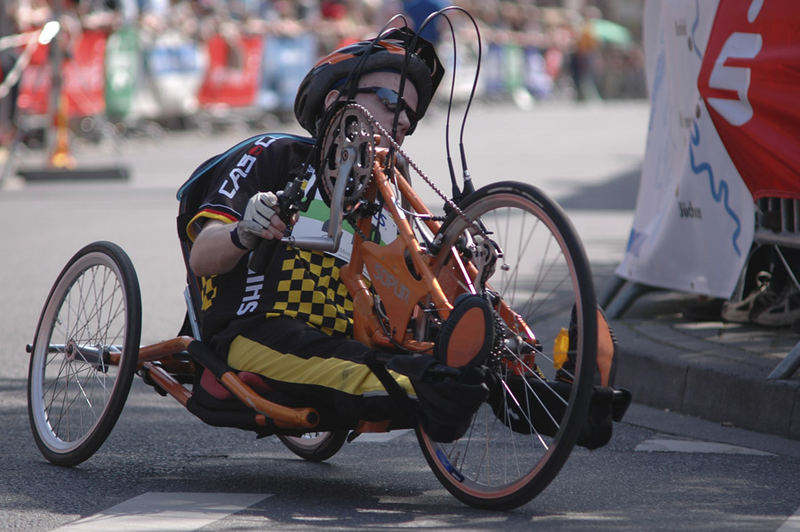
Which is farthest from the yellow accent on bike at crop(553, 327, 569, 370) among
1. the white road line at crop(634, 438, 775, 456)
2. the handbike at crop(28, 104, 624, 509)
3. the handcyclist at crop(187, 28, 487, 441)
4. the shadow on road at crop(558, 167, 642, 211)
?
the shadow on road at crop(558, 167, 642, 211)

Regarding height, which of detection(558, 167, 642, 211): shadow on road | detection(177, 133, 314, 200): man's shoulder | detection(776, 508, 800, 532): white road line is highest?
detection(177, 133, 314, 200): man's shoulder

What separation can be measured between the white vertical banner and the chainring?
7.56 feet

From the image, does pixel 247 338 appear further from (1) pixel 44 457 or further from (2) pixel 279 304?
(1) pixel 44 457

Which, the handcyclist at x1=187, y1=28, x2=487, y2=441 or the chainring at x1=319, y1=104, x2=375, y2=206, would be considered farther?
the chainring at x1=319, y1=104, x2=375, y2=206

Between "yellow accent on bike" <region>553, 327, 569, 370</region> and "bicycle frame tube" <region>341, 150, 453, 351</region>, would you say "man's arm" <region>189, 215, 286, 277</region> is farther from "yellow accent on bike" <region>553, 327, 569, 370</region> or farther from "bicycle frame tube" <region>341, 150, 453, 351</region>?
"yellow accent on bike" <region>553, 327, 569, 370</region>

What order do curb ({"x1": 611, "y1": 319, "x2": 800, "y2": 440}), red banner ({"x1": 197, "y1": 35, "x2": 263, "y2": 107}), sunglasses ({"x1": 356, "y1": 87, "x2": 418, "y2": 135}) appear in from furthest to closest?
red banner ({"x1": 197, "y1": 35, "x2": 263, "y2": 107})
curb ({"x1": 611, "y1": 319, "x2": 800, "y2": 440})
sunglasses ({"x1": 356, "y1": 87, "x2": 418, "y2": 135})

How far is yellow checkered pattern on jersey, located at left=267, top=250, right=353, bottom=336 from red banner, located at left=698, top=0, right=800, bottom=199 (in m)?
2.12

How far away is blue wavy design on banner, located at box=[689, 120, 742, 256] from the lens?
5.73 m

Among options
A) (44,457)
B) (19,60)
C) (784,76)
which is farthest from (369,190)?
(19,60)

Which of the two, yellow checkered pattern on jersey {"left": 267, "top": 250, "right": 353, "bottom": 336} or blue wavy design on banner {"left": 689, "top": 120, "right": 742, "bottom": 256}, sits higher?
blue wavy design on banner {"left": 689, "top": 120, "right": 742, "bottom": 256}

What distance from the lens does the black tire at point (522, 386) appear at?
334cm

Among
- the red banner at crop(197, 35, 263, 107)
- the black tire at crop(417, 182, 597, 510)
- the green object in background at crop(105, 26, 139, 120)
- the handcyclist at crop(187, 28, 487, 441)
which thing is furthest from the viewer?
the red banner at crop(197, 35, 263, 107)

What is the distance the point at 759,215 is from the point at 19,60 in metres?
9.56

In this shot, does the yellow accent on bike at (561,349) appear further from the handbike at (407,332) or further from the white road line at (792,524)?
the white road line at (792,524)
